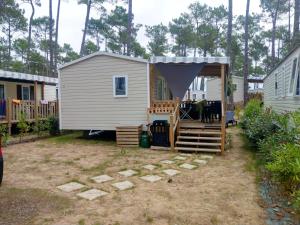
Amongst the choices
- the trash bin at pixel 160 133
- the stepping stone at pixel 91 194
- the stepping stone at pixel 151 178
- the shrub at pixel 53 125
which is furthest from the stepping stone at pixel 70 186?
the shrub at pixel 53 125

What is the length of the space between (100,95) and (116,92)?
2.11ft

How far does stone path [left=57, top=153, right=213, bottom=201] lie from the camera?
4879 millimetres

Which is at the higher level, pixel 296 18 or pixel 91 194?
pixel 296 18

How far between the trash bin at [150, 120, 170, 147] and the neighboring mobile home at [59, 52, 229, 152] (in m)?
0.30

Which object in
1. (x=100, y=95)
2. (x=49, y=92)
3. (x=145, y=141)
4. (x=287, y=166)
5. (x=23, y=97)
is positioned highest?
(x=49, y=92)

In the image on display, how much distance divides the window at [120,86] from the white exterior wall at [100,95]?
13cm

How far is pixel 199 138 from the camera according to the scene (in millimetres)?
8984

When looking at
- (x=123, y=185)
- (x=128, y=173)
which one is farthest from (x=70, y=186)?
(x=128, y=173)

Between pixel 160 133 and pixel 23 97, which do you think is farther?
pixel 23 97

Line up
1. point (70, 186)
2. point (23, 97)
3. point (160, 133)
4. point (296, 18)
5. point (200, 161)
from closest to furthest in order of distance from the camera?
point (70, 186)
point (200, 161)
point (160, 133)
point (23, 97)
point (296, 18)

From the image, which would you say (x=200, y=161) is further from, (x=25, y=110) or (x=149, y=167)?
(x=25, y=110)

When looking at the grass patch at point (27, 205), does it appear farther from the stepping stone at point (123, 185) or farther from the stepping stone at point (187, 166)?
the stepping stone at point (187, 166)

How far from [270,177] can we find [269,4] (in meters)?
27.1

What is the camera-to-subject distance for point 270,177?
227 inches
